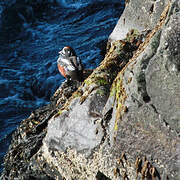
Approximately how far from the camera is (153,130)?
3787 mm

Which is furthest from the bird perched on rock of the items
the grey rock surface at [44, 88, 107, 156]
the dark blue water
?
the grey rock surface at [44, 88, 107, 156]

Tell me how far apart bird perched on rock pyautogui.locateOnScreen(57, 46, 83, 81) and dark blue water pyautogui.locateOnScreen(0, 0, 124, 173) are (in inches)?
79.2

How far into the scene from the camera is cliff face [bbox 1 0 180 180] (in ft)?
11.3

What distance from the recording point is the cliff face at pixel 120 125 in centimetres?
345

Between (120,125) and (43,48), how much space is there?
29.8 ft

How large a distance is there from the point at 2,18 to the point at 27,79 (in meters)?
4.61

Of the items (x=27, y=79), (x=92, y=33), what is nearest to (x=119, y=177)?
(x=27, y=79)

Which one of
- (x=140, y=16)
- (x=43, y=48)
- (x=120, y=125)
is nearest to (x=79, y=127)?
(x=120, y=125)

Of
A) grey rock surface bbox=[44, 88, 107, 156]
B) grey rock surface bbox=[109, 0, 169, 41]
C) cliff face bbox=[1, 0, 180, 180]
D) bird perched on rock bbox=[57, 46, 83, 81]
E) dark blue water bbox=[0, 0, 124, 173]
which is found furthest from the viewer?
dark blue water bbox=[0, 0, 124, 173]

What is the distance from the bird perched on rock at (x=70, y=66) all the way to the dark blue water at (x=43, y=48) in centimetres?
201

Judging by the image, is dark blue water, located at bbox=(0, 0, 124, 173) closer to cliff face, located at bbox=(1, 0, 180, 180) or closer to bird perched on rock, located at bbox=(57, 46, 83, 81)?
bird perched on rock, located at bbox=(57, 46, 83, 81)

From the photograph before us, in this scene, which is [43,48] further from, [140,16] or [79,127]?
[79,127]

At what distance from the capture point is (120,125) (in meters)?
4.04

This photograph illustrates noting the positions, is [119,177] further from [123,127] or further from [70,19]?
[70,19]
